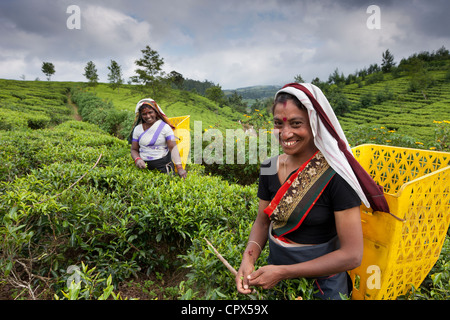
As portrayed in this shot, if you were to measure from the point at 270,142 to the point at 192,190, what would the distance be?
3.74 meters

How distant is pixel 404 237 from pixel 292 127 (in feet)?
2.97

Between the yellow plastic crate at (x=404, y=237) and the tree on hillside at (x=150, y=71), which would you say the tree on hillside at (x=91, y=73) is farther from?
the yellow plastic crate at (x=404, y=237)

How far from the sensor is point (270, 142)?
20.0 feet

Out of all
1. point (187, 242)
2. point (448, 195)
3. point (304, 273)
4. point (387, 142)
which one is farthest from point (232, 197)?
point (387, 142)

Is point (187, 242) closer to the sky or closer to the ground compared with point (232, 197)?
closer to the ground

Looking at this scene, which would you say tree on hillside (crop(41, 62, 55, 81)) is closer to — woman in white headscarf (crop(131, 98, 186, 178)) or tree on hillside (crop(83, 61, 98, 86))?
tree on hillside (crop(83, 61, 98, 86))

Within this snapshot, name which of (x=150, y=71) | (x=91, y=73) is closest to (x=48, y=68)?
(x=91, y=73)

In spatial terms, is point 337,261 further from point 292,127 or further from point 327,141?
point 292,127

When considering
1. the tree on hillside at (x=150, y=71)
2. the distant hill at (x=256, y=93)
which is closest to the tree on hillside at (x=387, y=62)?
the distant hill at (x=256, y=93)

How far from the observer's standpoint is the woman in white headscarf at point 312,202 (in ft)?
3.65

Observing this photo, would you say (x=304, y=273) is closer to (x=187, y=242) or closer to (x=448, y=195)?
(x=448, y=195)

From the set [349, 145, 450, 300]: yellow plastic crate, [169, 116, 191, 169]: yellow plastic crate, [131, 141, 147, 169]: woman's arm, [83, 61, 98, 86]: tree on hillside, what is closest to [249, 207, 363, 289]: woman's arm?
[349, 145, 450, 300]: yellow plastic crate

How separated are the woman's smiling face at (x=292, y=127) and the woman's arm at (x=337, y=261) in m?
0.37

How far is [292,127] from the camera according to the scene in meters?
1.21
